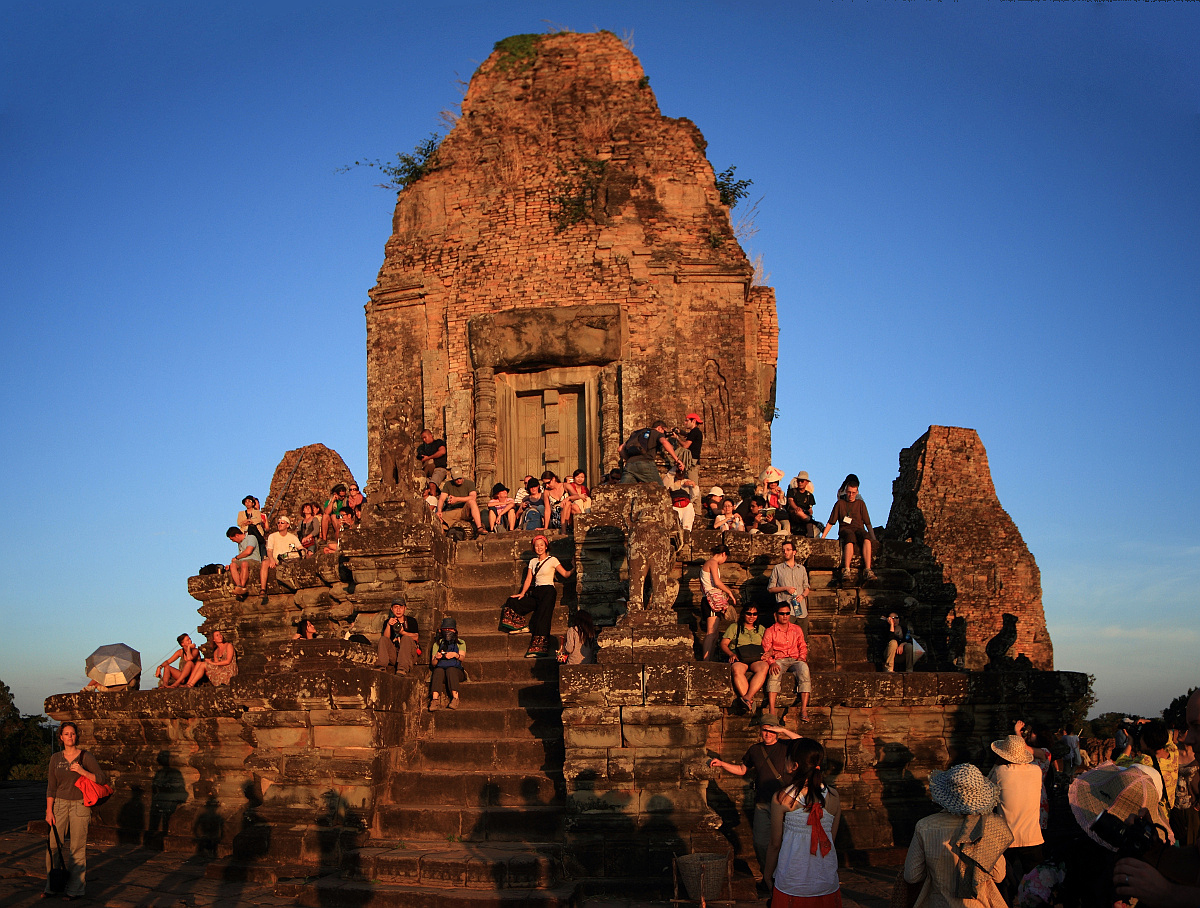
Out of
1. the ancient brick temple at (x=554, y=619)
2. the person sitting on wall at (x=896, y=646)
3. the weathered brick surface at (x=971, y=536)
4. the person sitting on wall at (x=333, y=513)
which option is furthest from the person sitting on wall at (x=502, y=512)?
the weathered brick surface at (x=971, y=536)

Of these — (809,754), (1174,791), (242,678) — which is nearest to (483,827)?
(242,678)

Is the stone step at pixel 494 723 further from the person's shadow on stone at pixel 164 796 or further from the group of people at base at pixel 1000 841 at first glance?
the person's shadow on stone at pixel 164 796

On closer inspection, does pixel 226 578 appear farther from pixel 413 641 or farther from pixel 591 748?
pixel 591 748

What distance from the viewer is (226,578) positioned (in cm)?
1290

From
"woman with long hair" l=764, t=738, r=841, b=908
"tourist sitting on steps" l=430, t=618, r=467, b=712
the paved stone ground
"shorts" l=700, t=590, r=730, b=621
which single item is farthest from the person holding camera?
"tourist sitting on steps" l=430, t=618, r=467, b=712

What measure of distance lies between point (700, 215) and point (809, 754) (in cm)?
1321

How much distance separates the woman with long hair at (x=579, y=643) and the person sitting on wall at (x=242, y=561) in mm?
5294

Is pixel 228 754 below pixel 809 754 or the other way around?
below

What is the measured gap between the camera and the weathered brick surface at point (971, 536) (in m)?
A: 27.4

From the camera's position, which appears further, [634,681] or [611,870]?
[634,681]

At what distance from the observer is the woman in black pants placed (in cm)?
973

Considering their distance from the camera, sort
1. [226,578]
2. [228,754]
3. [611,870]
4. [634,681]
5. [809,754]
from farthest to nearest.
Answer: [226,578], [228,754], [634,681], [611,870], [809,754]

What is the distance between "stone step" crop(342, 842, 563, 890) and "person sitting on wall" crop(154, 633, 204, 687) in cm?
413

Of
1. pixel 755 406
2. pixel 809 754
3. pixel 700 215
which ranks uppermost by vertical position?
pixel 700 215
